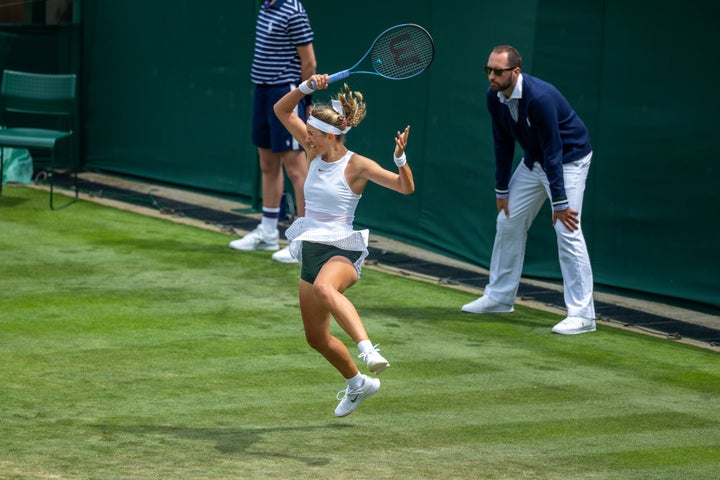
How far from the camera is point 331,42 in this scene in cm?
1274

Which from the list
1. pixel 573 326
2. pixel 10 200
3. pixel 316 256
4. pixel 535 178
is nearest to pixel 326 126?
pixel 316 256

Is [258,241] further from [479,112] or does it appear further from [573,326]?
[573,326]

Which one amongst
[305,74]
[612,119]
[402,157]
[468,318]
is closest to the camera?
[402,157]

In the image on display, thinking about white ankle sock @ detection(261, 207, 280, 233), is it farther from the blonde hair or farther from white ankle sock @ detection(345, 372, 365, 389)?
white ankle sock @ detection(345, 372, 365, 389)

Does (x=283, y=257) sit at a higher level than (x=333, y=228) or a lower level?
lower

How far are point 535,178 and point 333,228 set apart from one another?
105 inches

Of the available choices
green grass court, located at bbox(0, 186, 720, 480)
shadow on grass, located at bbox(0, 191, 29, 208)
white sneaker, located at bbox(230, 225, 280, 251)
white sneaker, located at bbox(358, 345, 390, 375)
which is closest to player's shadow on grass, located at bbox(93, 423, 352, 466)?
green grass court, located at bbox(0, 186, 720, 480)

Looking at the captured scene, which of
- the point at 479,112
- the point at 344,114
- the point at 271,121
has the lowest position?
the point at 271,121

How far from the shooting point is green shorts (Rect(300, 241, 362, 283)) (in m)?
6.87

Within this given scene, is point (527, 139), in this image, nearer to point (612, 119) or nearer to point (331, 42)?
point (612, 119)

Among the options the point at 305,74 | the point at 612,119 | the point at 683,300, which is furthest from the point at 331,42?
the point at 683,300

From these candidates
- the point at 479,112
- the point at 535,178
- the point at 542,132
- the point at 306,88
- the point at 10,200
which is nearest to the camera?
the point at 306,88

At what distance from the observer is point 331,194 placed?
697 centimetres

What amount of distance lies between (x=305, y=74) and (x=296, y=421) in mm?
A: 4737
